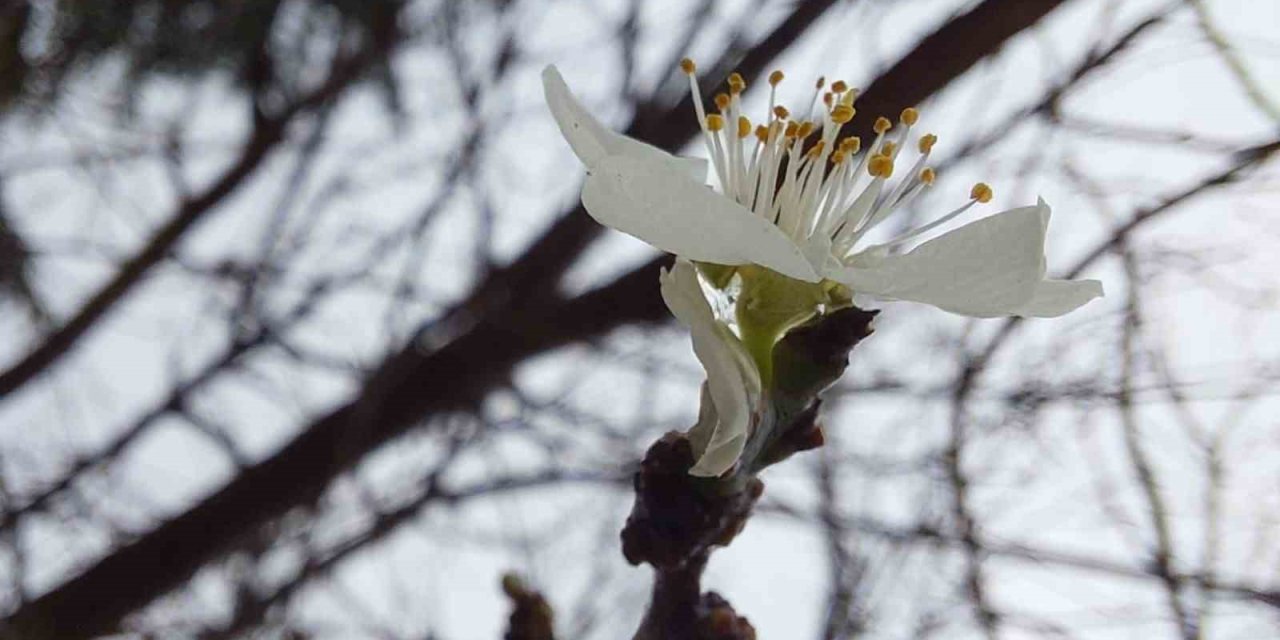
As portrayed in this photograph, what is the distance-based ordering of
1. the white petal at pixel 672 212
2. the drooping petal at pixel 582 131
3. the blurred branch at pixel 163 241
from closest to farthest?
1. the white petal at pixel 672 212
2. the drooping petal at pixel 582 131
3. the blurred branch at pixel 163 241

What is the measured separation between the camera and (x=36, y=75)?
6.75 ft

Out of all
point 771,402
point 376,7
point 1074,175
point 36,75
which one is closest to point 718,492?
point 771,402

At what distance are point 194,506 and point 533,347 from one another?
0.70 meters

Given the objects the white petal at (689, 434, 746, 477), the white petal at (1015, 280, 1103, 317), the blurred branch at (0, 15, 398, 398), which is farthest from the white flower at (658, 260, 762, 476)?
the blurred branch at (0, 15, 398, 398)

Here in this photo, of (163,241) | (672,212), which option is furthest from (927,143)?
(163,241)

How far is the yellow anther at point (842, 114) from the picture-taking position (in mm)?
711

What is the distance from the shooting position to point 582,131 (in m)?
0.62

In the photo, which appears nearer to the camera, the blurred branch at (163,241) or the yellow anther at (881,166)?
the yellow anther at (881,166)

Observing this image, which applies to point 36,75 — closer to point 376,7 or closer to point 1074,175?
point 376,7

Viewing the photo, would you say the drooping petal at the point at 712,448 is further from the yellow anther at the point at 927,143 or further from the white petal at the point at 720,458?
the yellow anther at the point at 927,143

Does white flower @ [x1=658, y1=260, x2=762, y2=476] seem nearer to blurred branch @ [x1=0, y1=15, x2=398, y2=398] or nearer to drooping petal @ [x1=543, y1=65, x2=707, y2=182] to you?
drooping petal @ [x1=543, y1=65, x2=707, y2=182]

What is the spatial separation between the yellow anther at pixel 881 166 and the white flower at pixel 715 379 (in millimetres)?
197

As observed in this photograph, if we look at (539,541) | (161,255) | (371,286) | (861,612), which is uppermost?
(161,255)

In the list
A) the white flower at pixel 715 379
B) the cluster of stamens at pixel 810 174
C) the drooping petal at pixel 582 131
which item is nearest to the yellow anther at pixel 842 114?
the cluster of stamens at pixel 810 174
